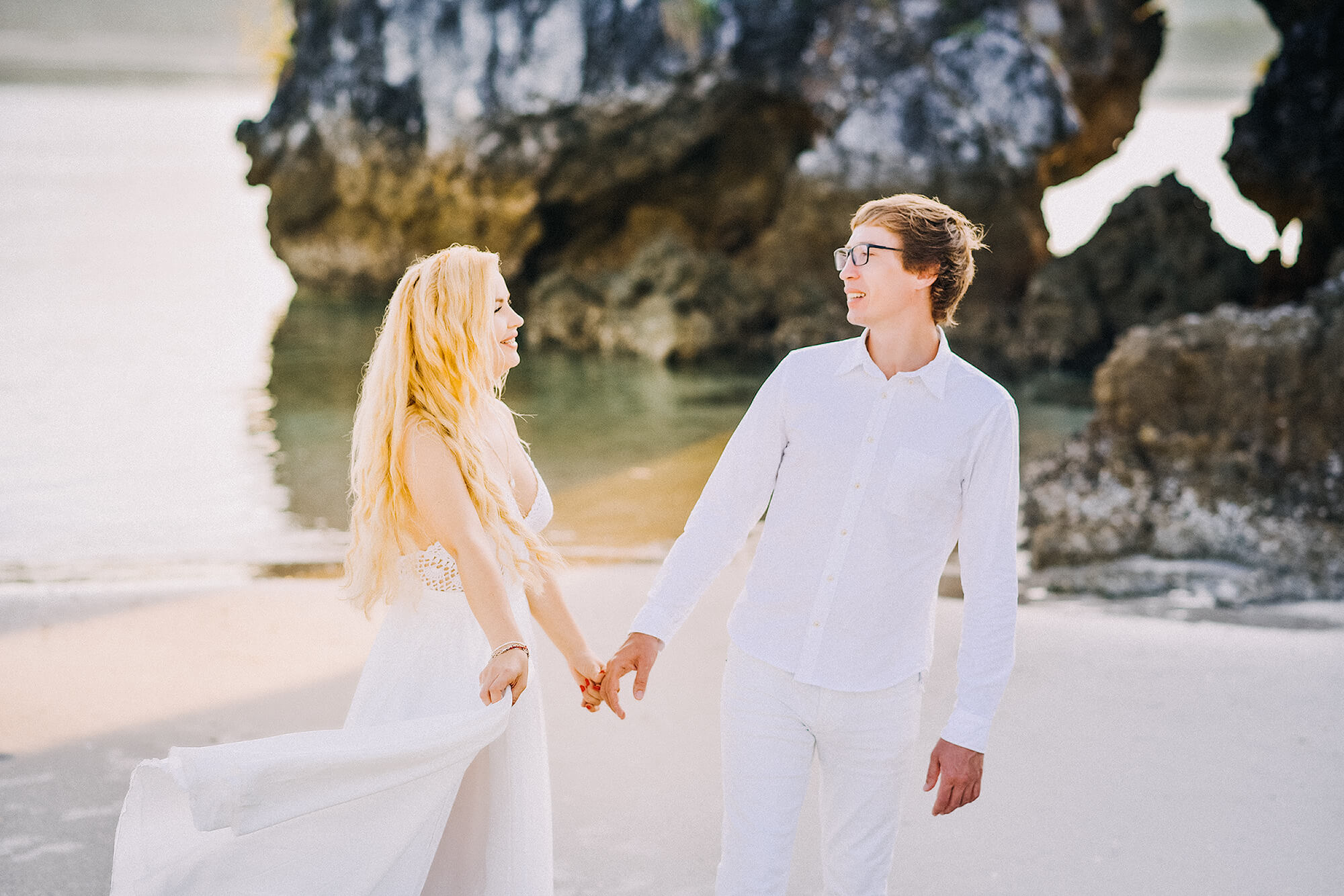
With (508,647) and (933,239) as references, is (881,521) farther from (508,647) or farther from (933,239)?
(508,647)

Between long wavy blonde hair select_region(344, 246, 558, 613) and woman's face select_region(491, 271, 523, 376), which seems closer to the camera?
long wavy blonde hair select_region(344, 246, 558, 613)

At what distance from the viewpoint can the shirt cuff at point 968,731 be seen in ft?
7.59

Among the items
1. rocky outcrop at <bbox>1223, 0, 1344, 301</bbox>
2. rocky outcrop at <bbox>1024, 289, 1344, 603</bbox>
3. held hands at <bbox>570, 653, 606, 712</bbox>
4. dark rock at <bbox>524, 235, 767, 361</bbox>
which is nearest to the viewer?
held hands at <bbox>570, 653, 606, 712</bbox>

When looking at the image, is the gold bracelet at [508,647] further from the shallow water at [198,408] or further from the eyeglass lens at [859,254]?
the shallow water at [198,408]

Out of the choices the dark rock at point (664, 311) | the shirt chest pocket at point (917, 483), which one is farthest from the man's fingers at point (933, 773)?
the dark rock at point (664, 311)

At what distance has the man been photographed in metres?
2.38

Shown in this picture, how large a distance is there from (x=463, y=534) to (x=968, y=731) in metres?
1.11

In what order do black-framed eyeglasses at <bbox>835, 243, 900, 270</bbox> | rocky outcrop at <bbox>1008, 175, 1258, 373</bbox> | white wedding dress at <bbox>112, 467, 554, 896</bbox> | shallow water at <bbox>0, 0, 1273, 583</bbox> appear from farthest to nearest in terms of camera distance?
rocky outcrop at <bbox>1008, 175, 1258, 373</bbox> → shallow water at <bbox>0, 0, 1273, 583</bbox> → black-framed eyeglasses at <bbox>835, 243, 900, 270</bbox> → white wedding dress at <bbox>112, 467, 554, 896</bbox>

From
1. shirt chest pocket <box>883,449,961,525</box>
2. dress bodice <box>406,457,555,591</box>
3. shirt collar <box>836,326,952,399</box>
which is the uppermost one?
shirt collar <box>836,326,952,399</box>

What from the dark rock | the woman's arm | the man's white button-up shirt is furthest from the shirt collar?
the dark rock

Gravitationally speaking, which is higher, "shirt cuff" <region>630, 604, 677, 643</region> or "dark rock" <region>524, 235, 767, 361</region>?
"shirt cuff" <region>630, 604, 677, 643</region>

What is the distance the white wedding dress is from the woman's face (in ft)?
1.53

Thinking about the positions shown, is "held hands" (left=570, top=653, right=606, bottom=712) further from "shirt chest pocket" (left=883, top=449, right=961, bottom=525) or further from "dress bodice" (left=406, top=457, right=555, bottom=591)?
"shirt chest pocket" (left=883, top=449, right=961, bottom=525)

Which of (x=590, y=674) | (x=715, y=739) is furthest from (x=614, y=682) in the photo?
(x=715, y=739)
